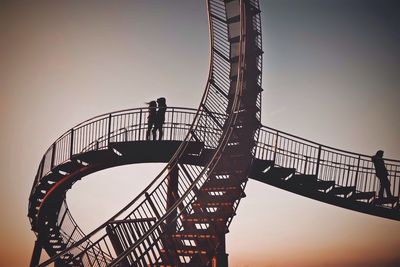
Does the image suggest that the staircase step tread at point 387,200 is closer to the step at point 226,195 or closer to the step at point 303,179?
the step at point 303,179

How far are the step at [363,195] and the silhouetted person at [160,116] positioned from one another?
6.48m

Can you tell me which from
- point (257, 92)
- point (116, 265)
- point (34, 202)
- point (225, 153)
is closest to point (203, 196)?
point (225, 153)

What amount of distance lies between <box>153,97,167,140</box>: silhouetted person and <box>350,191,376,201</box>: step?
648 centimetres

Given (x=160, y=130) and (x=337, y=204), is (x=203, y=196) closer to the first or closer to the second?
(x=160, y=130)

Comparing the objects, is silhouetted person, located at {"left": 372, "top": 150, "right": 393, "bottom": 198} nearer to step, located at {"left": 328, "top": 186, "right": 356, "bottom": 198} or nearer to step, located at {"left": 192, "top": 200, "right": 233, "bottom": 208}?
step, located at {"left": 328, "top": 186, "right": 356, "bottom": 198}

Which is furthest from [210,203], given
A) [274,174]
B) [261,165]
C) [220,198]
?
[274,174]

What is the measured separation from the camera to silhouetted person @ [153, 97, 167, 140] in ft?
39.3

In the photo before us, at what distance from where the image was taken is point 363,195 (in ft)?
35.7

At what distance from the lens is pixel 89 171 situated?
41.5 feet

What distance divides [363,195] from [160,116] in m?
7.03

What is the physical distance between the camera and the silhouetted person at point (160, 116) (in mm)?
11977

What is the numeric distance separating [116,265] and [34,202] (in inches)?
368

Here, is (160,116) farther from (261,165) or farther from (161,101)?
(261,165)

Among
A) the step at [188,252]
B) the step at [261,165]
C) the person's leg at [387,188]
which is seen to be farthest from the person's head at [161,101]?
the person's leg at [387,188]
